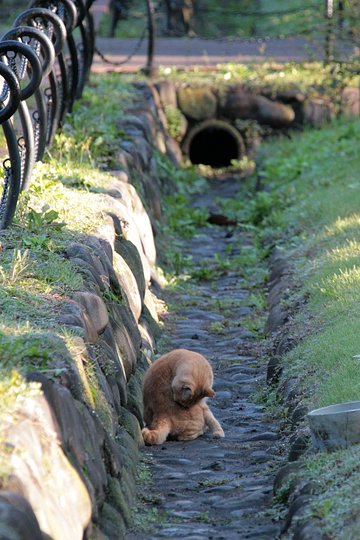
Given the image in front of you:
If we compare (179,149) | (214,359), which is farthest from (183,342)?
(179,149)

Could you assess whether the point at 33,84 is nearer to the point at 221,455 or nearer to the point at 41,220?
the point at 41,220

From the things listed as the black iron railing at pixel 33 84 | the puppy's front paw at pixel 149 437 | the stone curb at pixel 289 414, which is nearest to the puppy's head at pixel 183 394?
the puppy's front paw at pixel 149 437

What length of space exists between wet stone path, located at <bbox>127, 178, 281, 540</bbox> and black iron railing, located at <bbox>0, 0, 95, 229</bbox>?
1836mm

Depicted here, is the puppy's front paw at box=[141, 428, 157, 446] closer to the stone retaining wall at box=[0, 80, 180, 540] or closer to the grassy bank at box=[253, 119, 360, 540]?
the stone retaining wall at box=[0, 80, 180, 540]

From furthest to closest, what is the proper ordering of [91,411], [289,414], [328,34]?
[328,34] < [289,414] < [91,411]

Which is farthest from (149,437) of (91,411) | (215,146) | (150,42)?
(215,146)

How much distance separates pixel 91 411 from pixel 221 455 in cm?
157

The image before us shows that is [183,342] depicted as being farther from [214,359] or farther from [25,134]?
[25,134]

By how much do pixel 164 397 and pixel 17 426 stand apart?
8.94 ft

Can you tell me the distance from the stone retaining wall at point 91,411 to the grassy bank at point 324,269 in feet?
3.11

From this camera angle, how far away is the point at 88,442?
215 inches

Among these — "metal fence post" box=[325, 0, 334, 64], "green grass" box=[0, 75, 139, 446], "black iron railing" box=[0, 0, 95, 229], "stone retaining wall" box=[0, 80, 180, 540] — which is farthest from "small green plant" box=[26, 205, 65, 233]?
"metal fence post" box=[325, 0, 334, 64]

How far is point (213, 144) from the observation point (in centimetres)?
1947

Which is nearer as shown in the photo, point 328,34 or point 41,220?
point 41,220
